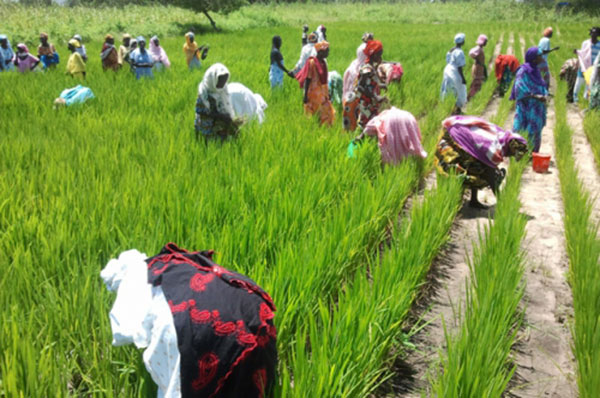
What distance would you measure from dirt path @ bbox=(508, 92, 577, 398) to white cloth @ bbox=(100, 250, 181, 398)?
1.42 meters

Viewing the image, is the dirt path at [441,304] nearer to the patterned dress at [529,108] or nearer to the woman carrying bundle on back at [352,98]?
the patterned dress at [529,108]

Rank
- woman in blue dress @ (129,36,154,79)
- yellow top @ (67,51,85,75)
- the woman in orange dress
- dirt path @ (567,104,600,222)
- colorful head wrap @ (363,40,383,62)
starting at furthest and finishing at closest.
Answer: woman in blue dress @ (129,36,154,79)
yellow top @ (67,51,85,75)
the woman in orange dress
colorful head wrap @ (363,40,383,62)
dirt path @ (567,104,600,222)

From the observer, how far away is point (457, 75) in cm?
707

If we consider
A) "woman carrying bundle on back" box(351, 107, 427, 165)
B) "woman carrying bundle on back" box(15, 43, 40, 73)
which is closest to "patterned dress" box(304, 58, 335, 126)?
"woman carrying bundle on back" box(351, 107, 427, 165)

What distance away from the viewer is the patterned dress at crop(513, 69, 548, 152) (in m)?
5.18

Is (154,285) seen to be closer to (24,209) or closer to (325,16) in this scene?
(24,209)

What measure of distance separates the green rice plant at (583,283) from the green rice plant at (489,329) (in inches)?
10.8

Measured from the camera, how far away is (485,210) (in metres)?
4.21

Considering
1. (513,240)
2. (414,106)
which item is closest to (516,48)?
(414,106)

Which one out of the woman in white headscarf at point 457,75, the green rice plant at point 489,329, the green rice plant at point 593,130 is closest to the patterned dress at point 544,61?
the green rice plant at point 593,130

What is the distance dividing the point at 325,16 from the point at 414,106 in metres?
33.4

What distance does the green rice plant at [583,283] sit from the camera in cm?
180

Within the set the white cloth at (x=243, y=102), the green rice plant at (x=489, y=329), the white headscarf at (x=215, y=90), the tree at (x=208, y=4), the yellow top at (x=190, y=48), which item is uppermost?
the tree at (x=208, y=4)

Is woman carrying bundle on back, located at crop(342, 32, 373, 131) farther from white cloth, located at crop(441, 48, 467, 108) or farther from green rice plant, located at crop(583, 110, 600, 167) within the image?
green rice plant, located at crop(583, 110, 600, 167)
